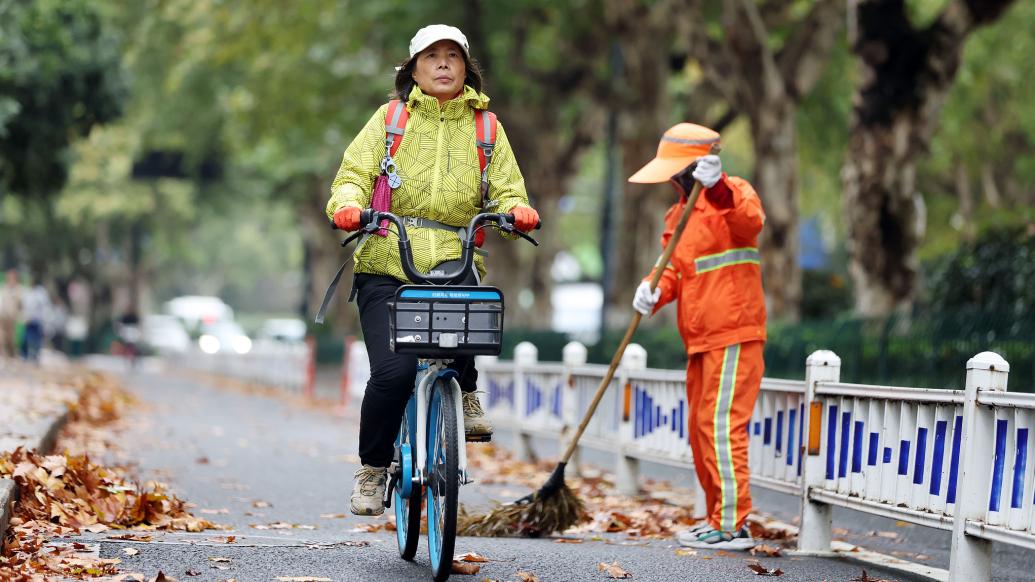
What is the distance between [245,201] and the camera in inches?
1852

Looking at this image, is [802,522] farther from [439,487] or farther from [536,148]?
[536,148]

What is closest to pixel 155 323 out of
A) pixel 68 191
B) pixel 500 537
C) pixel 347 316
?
pixel 68 191

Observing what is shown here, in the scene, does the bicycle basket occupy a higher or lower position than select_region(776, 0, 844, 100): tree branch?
lower

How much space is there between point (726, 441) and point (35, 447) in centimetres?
413

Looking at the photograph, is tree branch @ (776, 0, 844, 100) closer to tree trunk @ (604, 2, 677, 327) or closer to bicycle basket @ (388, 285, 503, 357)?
tree trunk @ (604, 2, 677, 327)

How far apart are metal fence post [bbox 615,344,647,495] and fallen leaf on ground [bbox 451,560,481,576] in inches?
177

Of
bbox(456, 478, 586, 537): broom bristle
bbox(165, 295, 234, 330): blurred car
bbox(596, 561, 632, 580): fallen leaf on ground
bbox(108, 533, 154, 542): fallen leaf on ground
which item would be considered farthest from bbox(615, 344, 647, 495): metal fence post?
bbox(165, 295, 234, 330): blurred car

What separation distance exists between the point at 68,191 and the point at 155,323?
23.3m

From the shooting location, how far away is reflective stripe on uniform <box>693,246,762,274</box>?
772 centimetres

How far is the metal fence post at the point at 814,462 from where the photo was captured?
7.71 meters

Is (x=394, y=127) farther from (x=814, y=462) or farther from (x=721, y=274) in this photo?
(x=814, y=462)

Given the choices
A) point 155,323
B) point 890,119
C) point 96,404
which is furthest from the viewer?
point 155,323

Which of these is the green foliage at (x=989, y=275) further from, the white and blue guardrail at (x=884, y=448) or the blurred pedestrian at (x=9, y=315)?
the blurred pedestrian at (x=9, y=315)

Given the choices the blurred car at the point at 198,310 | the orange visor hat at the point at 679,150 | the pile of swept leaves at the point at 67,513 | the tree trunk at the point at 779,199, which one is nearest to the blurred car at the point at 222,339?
the blurred car at the point at 198,310
